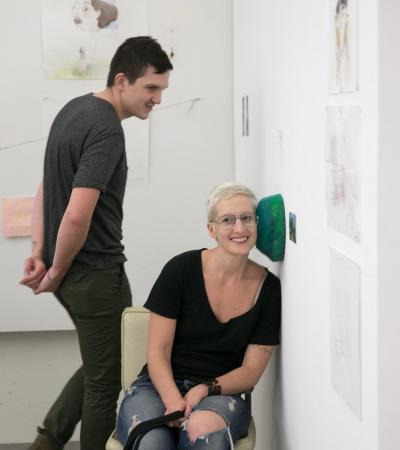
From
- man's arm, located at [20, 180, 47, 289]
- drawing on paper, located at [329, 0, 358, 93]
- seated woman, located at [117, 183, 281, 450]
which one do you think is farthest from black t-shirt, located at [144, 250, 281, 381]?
drawing on paper, located at [329, 0, 358, 93]

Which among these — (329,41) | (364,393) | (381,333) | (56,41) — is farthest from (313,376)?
(56,41)

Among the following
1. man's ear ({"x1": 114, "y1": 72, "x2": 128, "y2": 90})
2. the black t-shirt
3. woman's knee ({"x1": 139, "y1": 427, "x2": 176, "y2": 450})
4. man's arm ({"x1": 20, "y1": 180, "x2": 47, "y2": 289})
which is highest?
man's ear ({"x1": 114, "y1": 72, "x2": 128, "y2": 90})

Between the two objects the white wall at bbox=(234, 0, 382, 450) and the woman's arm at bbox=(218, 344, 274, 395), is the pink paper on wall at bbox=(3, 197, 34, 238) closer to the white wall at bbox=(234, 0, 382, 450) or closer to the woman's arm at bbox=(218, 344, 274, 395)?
the white wall at bbox=(234, 0, 382, 450)

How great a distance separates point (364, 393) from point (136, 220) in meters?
2.14

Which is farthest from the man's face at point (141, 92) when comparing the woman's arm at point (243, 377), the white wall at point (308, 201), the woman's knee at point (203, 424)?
the woman's knee at point (203, 424)

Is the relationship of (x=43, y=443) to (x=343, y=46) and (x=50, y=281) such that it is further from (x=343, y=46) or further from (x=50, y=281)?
(x=343, y=46)

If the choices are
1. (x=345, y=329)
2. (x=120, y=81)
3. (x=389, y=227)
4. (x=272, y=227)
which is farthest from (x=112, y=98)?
(x=389, y=227)

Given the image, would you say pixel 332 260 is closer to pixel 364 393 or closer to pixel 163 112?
pixel 364 393

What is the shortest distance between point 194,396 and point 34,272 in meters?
0.72

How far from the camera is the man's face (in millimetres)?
2420

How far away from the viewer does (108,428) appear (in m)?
2.53

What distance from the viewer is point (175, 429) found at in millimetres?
2047

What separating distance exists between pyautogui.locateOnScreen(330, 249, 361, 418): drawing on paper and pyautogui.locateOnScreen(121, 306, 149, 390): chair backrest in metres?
0.93

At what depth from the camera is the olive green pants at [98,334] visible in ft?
7.97
